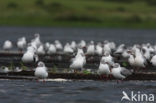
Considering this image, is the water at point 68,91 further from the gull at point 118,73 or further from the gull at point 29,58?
the gull at point 29,58

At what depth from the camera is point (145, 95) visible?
28453 mm

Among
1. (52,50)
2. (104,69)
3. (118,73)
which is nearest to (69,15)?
(52,50)

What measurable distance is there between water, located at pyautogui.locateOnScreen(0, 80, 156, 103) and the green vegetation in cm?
6852

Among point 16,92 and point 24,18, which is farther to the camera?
point 24,18

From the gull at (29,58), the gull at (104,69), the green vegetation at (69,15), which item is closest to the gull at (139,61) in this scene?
the gull at (104,69)

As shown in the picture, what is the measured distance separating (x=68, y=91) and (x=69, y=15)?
244ft

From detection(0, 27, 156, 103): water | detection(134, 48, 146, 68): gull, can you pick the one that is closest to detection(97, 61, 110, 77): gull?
detection(0, 27, 156, 103): water

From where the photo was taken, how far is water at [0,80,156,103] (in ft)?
89.2

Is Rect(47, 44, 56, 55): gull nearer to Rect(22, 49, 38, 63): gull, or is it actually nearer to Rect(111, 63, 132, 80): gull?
Rect(22, 49, 38, 63): gull

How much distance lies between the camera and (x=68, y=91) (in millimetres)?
29438

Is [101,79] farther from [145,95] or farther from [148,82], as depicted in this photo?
[145,95]

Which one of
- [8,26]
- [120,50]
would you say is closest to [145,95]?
[120,50]

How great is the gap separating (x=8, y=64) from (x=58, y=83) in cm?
816

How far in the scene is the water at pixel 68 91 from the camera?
89.2 feet
